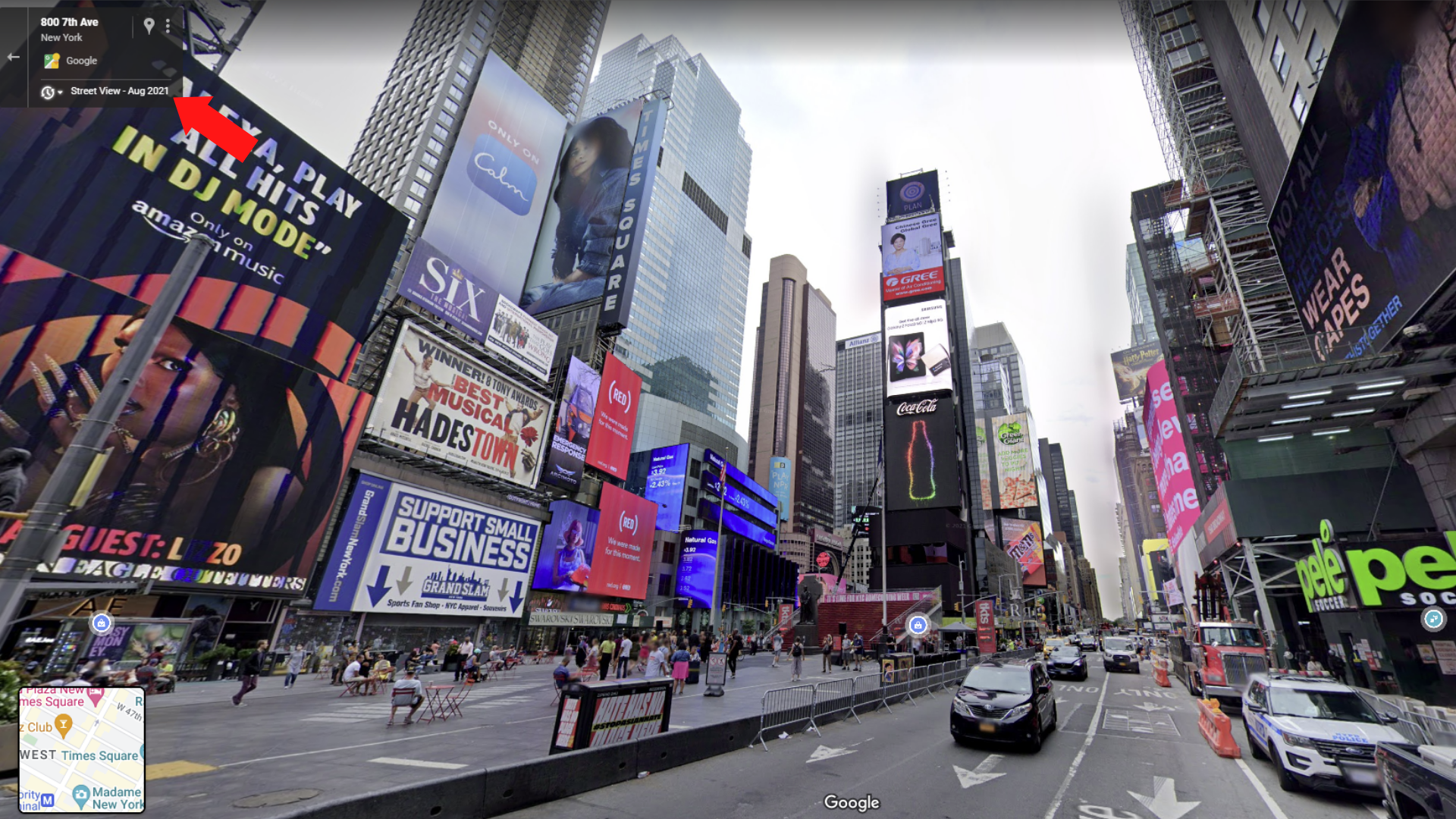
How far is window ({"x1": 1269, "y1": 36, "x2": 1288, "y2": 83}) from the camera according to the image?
887 inches

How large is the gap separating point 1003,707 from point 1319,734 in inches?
177

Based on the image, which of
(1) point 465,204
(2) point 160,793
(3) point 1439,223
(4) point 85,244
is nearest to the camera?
(2) point 160,793

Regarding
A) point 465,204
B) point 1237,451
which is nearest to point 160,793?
point 1237,451

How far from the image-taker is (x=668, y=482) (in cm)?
7394

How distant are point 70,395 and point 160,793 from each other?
19.2 metres

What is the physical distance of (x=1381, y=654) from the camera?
19.2 m

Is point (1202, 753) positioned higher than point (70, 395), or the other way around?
point (70, 395)

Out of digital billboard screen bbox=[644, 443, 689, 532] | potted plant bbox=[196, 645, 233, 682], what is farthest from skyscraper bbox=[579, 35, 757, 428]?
potted plant bbox=[196, 645, 233, 682]

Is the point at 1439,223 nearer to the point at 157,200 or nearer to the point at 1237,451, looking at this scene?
the point at 1237,451

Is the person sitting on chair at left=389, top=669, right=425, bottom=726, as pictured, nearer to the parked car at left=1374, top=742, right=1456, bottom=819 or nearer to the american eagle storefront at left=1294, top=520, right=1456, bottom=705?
the parked car at left=1374, top=742, right=1456, bottom=819

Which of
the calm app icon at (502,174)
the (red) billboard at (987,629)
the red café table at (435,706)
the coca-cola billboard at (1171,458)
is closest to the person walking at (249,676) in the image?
the red café table at (435,706)

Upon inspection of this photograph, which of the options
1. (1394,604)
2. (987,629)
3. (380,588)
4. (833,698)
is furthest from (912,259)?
(833,698)

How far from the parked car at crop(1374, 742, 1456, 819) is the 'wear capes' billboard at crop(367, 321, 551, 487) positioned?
108ft

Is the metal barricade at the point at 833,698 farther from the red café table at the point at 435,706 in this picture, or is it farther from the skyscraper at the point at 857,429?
the skyscraper at the point at 857,429
